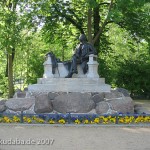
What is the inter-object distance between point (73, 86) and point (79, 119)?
218cm

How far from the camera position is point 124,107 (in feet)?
36.1

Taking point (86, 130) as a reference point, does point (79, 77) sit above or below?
above

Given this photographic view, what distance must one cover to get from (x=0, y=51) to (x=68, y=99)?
32.1 feet

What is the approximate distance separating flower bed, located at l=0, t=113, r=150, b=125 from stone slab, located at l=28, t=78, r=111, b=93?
1.94 meters

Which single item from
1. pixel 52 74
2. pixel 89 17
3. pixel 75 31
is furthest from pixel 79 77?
pixel 75 31

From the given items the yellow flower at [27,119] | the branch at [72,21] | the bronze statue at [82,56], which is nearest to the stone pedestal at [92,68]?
the bronze statue at [82,56]

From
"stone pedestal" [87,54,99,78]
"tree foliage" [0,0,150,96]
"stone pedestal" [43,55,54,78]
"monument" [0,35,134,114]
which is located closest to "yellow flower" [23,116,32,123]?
"monument" [0,35,134,114]

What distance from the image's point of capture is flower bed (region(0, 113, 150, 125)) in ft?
32.4

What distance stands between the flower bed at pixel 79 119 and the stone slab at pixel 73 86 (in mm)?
1941

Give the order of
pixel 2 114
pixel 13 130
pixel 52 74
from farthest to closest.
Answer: pixel 52 74 < pixel 2 114 < pixel 13 130

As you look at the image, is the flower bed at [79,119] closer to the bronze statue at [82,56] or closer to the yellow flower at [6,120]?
the yellow flower at [6,120]

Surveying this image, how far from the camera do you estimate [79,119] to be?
1006 cm

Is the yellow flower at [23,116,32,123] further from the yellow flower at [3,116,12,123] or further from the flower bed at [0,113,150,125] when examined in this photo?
the yellow flower at [3,116,12,123]

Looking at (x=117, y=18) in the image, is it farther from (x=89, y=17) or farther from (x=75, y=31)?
(x=75, y=31)
